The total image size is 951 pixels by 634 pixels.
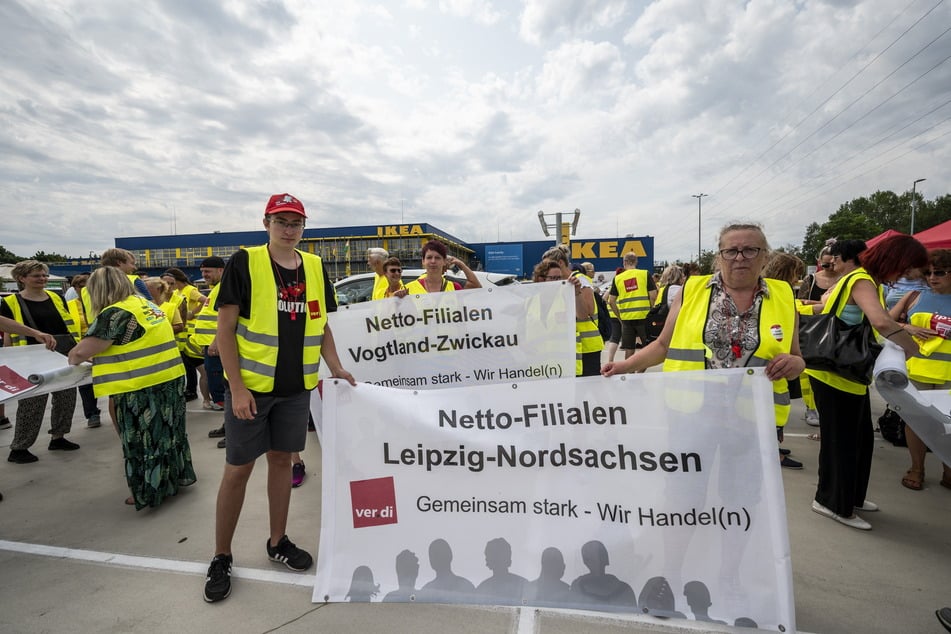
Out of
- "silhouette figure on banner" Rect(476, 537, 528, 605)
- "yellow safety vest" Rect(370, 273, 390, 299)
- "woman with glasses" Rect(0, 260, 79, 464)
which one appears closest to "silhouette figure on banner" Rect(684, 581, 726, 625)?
"silhouette figure on banner" Rect(476, 537, 528, 605)

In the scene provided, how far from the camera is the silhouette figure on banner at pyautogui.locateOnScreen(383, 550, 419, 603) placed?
199cm

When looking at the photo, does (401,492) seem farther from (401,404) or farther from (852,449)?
(852,449)

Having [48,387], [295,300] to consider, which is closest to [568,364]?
[295,300]

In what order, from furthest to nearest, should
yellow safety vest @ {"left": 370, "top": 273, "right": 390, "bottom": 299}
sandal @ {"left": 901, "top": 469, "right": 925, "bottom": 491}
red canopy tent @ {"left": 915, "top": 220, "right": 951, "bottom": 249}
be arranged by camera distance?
red canopy tent @ {"left": 915, "top": 220, "right": 951, "bottom": 249}
yellow safety vest @ {"left": 370, "top": 273, "right": 390, "bottom": 299}
sandal @ {"left": 901, "top": 469, "right": 925, "bottom": 491}

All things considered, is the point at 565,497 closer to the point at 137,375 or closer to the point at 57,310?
the point at 137,375

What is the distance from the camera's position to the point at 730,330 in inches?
77.0

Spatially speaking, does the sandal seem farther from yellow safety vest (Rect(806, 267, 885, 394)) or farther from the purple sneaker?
the purple sneaker

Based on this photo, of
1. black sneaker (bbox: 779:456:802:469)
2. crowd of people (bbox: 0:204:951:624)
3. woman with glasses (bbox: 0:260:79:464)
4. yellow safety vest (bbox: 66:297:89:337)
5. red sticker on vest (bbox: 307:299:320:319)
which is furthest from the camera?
yellow safety vest (bbox: 66:297:89:337)

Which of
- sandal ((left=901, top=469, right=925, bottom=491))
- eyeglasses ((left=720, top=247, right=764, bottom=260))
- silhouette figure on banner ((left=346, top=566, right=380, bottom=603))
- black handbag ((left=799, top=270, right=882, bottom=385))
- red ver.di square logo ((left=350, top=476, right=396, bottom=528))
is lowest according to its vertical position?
sandal ((left=901, top=469, right=925, bottom=491))

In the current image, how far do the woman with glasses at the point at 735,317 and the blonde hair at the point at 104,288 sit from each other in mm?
3049

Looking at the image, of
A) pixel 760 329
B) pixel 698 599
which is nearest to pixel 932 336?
pixel 760 329

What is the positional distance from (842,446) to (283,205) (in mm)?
3352

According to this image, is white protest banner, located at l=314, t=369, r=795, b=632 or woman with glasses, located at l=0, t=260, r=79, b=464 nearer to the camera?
white protest banner, located at l=314, t=369, r=795, b=632

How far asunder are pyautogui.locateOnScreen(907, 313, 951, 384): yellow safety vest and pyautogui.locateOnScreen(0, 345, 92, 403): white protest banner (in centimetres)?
568
